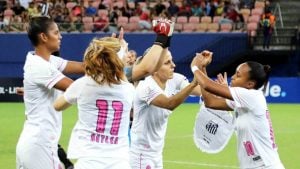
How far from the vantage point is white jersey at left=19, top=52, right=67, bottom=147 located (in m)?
7.16

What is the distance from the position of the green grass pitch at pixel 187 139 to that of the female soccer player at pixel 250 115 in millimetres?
5673

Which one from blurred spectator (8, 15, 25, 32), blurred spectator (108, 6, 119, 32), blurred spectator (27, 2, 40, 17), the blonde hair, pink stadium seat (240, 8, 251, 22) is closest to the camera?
the blonde hair

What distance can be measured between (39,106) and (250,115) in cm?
194

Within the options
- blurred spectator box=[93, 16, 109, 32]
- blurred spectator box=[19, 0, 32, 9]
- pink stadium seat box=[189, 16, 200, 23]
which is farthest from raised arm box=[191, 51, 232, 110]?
blurred spectator box=[19, 0, 32, 9]

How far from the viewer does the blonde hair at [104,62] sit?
618cm

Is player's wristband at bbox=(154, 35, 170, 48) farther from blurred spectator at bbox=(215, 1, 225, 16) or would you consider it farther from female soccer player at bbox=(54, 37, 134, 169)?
blurred spectator at bbox=(215, 1, 225, 16)

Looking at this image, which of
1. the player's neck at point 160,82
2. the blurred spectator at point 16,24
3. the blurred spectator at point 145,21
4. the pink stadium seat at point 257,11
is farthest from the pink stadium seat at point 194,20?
the player's neck at point 160,82

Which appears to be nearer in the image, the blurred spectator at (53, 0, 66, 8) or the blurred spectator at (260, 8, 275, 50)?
the blurred spectator at (260, 8, 275, 50)

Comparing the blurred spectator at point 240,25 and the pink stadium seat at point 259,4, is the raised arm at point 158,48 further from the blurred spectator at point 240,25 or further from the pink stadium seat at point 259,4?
the pink stadium seat at point 259,4

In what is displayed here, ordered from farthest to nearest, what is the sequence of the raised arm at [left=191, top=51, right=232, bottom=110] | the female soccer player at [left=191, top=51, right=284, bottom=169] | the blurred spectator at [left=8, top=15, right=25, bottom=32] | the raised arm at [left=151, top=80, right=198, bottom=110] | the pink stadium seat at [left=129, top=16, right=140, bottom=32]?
the pink stadium seat at [left=129, top=16, right=140, bottom=32], the blurred spectator at [left=8, top=15, right=25, bottom=32], the raised arm at [left=151, top=80, right=198, bottom=110], the raised arm at [left=191, top=51, right=232, bottom=110], the female soccer player at [left=191, top=51, right=284, bottom=169]

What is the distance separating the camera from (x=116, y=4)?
3162 cm

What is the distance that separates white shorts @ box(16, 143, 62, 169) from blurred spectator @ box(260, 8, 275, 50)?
73.2 feet

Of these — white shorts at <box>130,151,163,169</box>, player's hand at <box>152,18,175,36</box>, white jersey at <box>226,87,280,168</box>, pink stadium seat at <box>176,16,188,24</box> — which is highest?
player's hand at <box>152,18,175,36</box>

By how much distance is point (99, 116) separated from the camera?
20.7 ft
